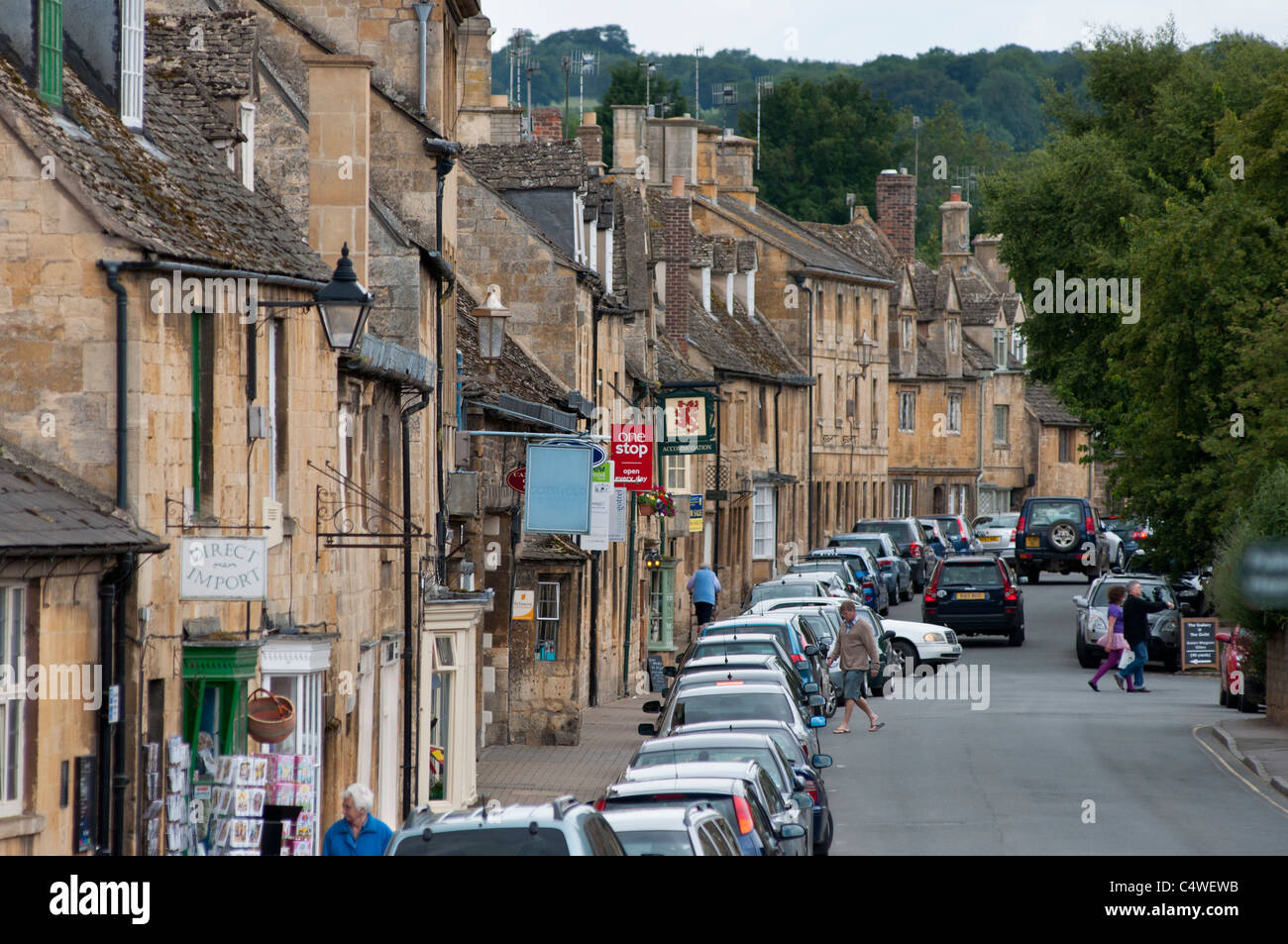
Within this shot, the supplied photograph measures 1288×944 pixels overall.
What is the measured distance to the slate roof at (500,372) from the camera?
2994 cm

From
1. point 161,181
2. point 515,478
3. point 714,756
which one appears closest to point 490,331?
point 515,478

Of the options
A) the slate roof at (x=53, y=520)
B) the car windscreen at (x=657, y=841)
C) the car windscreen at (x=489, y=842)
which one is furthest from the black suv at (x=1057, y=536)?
the car windscreen at (x=489, y=842)

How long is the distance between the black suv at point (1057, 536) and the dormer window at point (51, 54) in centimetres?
4714

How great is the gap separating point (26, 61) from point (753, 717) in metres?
10.1

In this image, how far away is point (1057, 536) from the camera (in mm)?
60375

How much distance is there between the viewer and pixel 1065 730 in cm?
2889

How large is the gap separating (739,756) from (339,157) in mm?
7333

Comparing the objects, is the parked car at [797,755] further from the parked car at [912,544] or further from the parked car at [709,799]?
the parked car at [912,544]

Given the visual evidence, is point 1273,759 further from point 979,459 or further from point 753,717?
point 979,459

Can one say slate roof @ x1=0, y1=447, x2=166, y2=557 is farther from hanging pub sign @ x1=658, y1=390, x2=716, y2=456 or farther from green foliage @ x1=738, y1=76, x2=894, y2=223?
green foliage @ x1=738, y1=76, x2=894, y2=223

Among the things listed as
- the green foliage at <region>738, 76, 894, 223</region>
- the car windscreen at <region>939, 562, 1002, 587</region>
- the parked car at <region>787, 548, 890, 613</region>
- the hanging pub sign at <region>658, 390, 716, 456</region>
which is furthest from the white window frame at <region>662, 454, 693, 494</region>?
the green foliage at <region>738, 76, 894, 223</region>

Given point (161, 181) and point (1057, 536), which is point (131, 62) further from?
point (1057, 536)

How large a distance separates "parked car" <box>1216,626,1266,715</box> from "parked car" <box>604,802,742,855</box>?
61.7 feet
